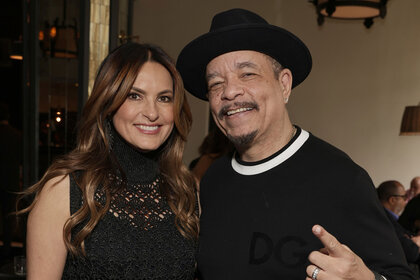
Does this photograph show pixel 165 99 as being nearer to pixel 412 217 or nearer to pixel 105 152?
pixel 105 152

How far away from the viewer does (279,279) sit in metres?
1.55

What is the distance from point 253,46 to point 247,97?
0.65ft

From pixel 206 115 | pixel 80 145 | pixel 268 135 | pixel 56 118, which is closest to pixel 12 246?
pixel 56 118

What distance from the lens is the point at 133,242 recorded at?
1.78 metres

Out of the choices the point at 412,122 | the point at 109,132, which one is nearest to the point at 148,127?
the point at 109,132

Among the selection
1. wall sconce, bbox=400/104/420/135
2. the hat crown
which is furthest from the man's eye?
wall sconce, bbox=400/104/420/135

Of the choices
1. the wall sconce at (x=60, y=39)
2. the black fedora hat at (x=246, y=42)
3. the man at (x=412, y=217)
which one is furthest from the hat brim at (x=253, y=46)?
the man at (x=412, y=217)

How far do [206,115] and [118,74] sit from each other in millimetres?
4583

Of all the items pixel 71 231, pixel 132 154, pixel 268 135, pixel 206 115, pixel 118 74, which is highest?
pixel 118 74

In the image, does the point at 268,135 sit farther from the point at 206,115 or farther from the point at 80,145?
the point at 206,115

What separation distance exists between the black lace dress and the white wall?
545 cm

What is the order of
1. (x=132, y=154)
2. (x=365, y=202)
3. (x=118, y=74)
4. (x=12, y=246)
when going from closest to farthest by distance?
(x=365, y=202)
(x=118, y=74)
(x=132, y=154)
(x=12, y=246)

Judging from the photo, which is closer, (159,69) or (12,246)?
(159,69)

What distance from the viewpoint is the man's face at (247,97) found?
67.5 inches
